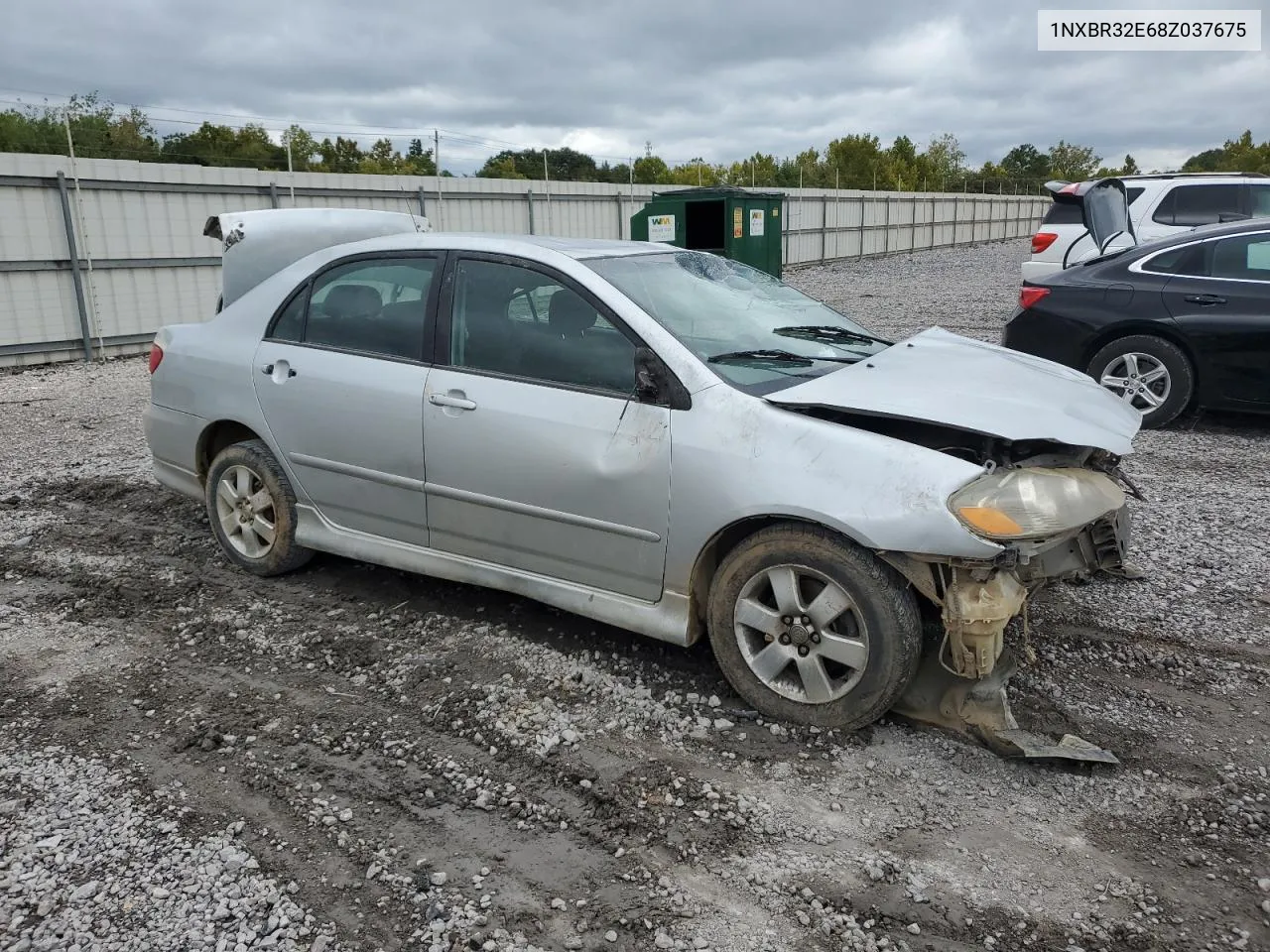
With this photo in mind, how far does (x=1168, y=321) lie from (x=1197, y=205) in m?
5.41

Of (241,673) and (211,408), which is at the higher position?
(211,408)

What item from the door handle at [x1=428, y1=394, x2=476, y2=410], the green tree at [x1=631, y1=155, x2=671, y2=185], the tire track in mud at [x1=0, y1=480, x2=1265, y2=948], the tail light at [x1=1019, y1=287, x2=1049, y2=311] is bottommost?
the tire track in mud at [x1=0, y1=480, x2=1265, y2=948]

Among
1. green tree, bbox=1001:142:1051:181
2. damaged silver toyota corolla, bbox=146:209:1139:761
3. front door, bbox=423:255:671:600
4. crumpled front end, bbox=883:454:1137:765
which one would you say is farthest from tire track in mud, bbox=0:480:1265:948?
green tree, bbox=1001:142:1051:181

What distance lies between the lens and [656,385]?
3.46 m

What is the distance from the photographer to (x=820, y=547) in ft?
10.4

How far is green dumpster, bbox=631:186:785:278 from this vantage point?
1695 cm

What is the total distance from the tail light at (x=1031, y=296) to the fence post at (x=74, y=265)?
33.9ft

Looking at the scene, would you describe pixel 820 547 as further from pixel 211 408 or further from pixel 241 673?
pixel 211 408

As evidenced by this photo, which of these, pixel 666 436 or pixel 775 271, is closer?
pixel 666 436

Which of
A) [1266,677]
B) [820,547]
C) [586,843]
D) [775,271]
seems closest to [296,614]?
[586,843]

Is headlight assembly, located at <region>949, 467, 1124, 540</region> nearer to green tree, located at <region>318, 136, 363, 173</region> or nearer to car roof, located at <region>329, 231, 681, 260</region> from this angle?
car roof, located at <region>329, 231, 681, 260</region>

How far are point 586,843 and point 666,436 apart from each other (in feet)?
4.44

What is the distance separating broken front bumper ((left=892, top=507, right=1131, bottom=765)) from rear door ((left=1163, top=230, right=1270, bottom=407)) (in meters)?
4.13

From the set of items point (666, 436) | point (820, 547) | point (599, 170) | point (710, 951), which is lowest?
point (710, 951)
